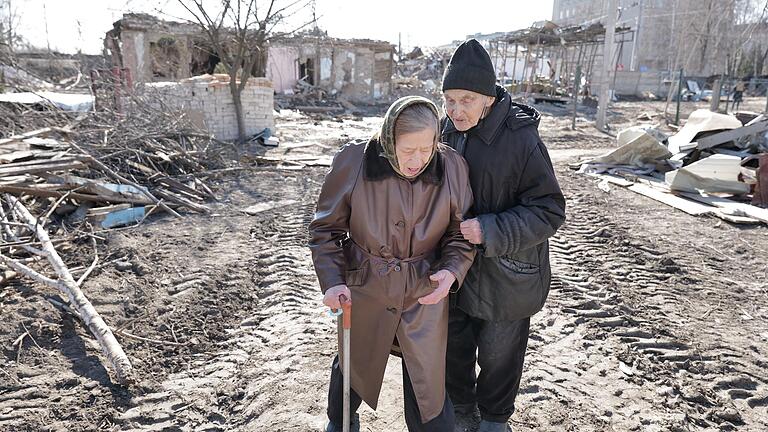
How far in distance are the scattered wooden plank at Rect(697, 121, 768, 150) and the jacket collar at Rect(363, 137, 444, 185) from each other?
31.4 feet

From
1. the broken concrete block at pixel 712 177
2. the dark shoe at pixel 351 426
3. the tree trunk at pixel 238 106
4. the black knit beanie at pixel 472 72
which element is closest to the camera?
the black knit beanie at pixel 472 72

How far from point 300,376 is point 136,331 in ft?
4.78

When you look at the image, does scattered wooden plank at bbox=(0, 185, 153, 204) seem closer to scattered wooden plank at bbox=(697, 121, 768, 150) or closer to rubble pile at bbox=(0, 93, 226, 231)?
rubble pile at bbox=(0, 93, 226, 231)

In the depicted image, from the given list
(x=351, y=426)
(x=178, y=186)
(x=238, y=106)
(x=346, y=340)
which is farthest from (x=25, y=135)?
(x=346, y=340)

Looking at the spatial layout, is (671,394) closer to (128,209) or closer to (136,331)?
(136,331)

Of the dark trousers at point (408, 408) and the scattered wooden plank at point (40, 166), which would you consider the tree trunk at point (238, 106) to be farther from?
the dark trousers at point (408, 408)

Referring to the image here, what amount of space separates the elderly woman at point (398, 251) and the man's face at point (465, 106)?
0.17m

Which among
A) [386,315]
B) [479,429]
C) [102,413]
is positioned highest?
[386,315]

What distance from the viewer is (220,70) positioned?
2266cm

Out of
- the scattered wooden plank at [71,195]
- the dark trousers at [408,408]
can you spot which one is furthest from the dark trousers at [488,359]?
the scattered wooden plank at [71,195]

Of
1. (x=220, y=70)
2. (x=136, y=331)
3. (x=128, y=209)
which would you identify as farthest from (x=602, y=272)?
(x=220, y=70)

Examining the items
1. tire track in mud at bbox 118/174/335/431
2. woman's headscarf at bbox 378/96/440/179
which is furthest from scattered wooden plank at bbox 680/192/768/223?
woman's headscarf at bbox 378/96/440/179

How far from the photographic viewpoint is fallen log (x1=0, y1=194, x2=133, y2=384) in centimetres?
330

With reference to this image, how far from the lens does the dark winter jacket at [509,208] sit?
2.14 metres
